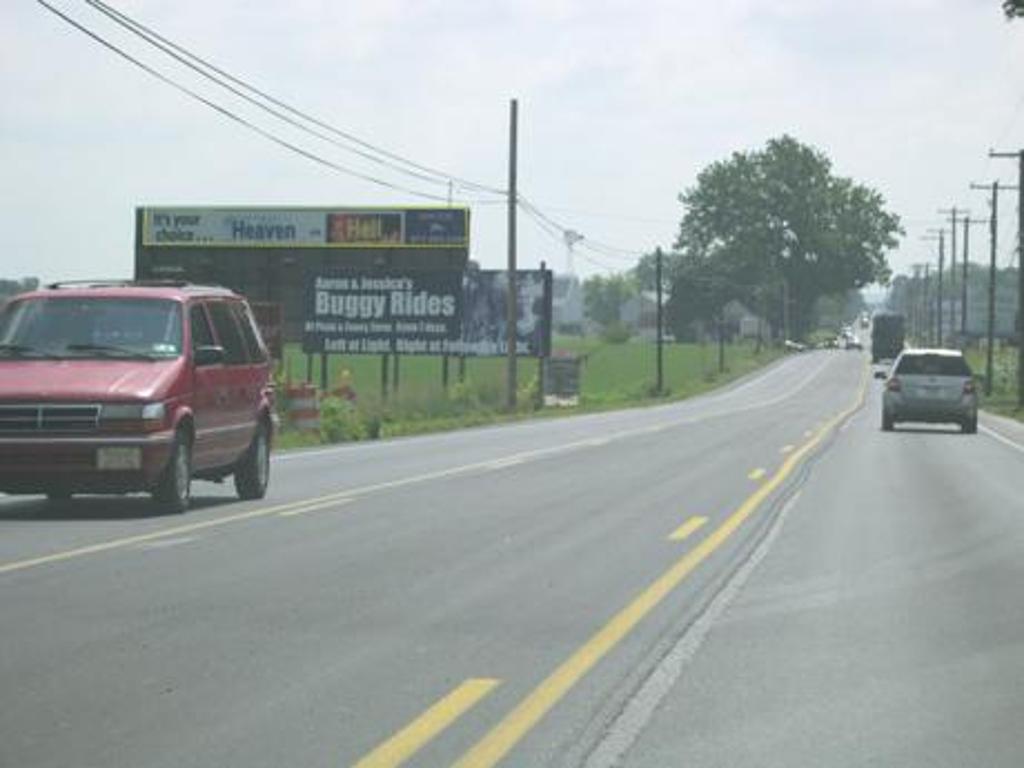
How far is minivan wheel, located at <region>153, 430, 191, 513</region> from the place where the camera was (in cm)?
1574

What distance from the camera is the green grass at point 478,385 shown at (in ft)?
135

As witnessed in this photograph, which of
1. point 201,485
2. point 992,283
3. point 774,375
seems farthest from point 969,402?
point 774,375

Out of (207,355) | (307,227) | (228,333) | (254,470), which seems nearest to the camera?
(207,355)

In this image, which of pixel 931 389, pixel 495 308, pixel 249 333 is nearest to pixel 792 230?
pixel 495 308

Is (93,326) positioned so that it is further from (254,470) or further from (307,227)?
(307,227)

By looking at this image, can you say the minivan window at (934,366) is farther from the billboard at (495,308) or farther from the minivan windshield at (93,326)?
the minivan windshield at (93,326)

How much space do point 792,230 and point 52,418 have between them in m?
164

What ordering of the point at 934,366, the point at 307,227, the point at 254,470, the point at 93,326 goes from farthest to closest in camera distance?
the point at 307,227 → the point at 934,366 → the point at 254,470 → the point at 93,326

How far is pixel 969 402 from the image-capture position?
130ft

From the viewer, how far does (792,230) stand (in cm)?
17575

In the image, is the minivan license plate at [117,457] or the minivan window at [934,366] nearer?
the minivan license plate at [117,457]

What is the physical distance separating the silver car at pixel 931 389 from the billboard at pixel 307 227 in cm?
2430

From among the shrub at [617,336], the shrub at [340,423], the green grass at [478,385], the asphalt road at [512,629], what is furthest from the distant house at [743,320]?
the asphalt road at [512,629]

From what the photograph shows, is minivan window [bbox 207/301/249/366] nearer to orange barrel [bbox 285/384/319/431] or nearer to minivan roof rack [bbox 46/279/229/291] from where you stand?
minivan roof rack [bbox 46/279/229/291]
